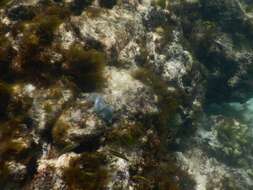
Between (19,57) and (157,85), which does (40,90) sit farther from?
(157,85)

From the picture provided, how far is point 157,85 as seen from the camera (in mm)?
7441

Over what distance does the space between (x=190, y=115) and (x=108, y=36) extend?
326cm

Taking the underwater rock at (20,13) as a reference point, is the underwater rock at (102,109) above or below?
below

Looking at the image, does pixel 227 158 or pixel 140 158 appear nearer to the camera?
pixel 140 158

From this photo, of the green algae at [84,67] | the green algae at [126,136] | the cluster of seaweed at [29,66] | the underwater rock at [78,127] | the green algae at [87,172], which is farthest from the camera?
the green algae at [84,67]

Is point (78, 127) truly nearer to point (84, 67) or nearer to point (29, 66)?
point (84, 67)

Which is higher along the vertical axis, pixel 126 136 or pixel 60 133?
pixel 60 133

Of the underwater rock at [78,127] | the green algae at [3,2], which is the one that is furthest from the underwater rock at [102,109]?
the green algae at [3,2]

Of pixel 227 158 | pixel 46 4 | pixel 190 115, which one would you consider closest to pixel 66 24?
pixel 46 4

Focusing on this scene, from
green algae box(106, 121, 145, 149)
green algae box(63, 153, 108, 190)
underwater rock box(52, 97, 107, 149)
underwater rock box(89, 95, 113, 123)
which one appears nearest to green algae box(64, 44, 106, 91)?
underwater rock box(89, 95, 113, 123)

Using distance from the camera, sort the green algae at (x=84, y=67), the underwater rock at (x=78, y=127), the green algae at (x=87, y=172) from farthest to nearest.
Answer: the green algae at (x=84, y=67) < the underwater rock at (x=78, y=127) < the green algae at (x=87, y=172)

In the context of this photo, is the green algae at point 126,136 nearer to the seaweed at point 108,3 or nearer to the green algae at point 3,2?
the seaweed at point 108,3

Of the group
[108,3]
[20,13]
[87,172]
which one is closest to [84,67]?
[20,13]

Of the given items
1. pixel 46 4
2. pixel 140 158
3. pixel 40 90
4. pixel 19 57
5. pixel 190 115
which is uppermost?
pixel 46 4
